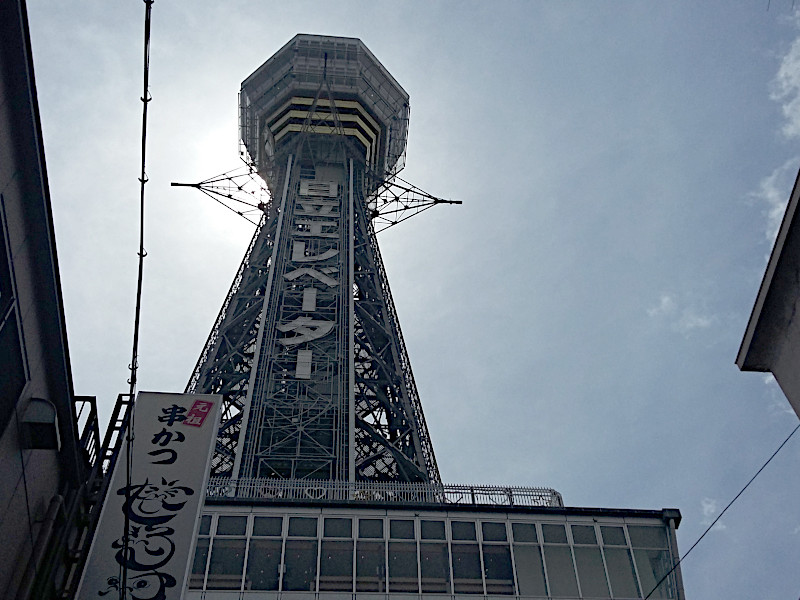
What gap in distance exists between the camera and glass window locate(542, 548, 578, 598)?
23812 millimetres

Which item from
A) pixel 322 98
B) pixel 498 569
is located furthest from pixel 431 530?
pixel 322 98

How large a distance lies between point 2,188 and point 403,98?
6583cm

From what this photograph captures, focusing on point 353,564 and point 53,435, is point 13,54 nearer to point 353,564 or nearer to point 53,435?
point 53,435

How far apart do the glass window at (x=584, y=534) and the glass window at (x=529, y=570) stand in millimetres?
1217

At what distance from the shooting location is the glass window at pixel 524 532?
25094mm

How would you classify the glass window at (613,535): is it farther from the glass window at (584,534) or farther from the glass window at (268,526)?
the glass window at (268,526)

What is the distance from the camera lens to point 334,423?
147 feet

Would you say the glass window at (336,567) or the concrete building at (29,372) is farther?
the glass window at (336,567)

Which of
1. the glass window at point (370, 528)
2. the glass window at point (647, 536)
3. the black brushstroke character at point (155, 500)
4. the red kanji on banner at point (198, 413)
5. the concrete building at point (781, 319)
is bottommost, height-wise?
the black brushstroke character at point (155, 500)

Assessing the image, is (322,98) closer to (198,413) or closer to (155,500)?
(198,413)

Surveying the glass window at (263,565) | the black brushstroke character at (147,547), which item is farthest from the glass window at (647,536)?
the black brushstroke character at (147,547)

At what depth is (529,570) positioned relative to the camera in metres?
24.4

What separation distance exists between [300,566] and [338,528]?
1.64 meters

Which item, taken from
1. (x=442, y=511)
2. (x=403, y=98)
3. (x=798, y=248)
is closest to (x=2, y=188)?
(x=798, y=248)
